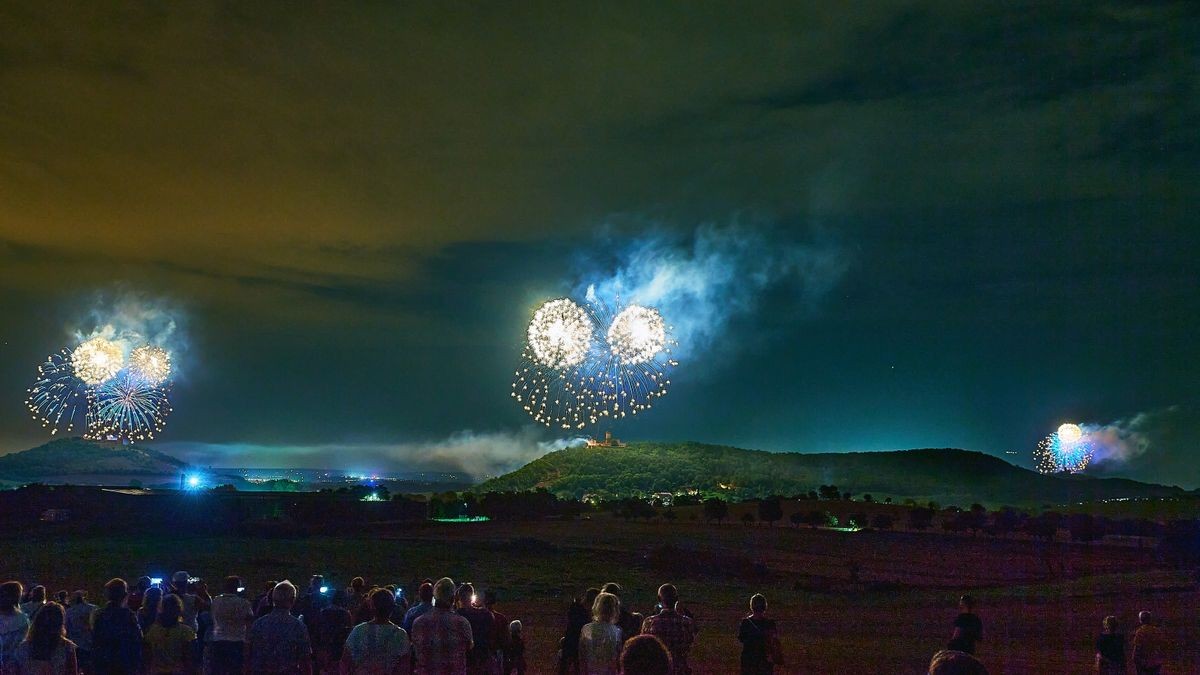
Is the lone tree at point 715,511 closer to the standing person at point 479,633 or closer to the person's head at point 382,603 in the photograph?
the standing person at point 479,633

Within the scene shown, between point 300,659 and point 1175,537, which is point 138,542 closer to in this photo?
point 300,659

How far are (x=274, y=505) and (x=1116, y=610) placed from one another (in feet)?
228

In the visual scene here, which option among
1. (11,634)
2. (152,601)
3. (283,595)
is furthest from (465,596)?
(11,634)

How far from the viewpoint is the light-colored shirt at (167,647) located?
9859mm

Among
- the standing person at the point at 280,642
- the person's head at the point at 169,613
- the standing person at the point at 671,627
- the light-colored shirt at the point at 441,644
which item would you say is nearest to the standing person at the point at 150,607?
the person's head at the point at 169,613

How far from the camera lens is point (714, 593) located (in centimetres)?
3662

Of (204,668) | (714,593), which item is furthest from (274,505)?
(204,668)

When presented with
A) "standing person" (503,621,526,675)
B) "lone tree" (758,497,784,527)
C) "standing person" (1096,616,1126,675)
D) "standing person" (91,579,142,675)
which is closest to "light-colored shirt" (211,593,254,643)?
"standing person" (91,579,142,675)

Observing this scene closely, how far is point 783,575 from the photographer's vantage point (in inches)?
1767

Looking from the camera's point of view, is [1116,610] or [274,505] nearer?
[1116,610]

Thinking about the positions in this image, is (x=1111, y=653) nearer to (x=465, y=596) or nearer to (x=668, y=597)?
(x=668, y=597)

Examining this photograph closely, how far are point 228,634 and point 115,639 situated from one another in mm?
1117

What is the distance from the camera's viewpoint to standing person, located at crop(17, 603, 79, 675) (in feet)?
28.2

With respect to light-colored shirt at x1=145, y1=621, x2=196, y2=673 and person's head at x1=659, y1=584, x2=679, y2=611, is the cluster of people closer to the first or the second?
light-colored shirt at x1=145, y1=621, x2=196, y2=673
